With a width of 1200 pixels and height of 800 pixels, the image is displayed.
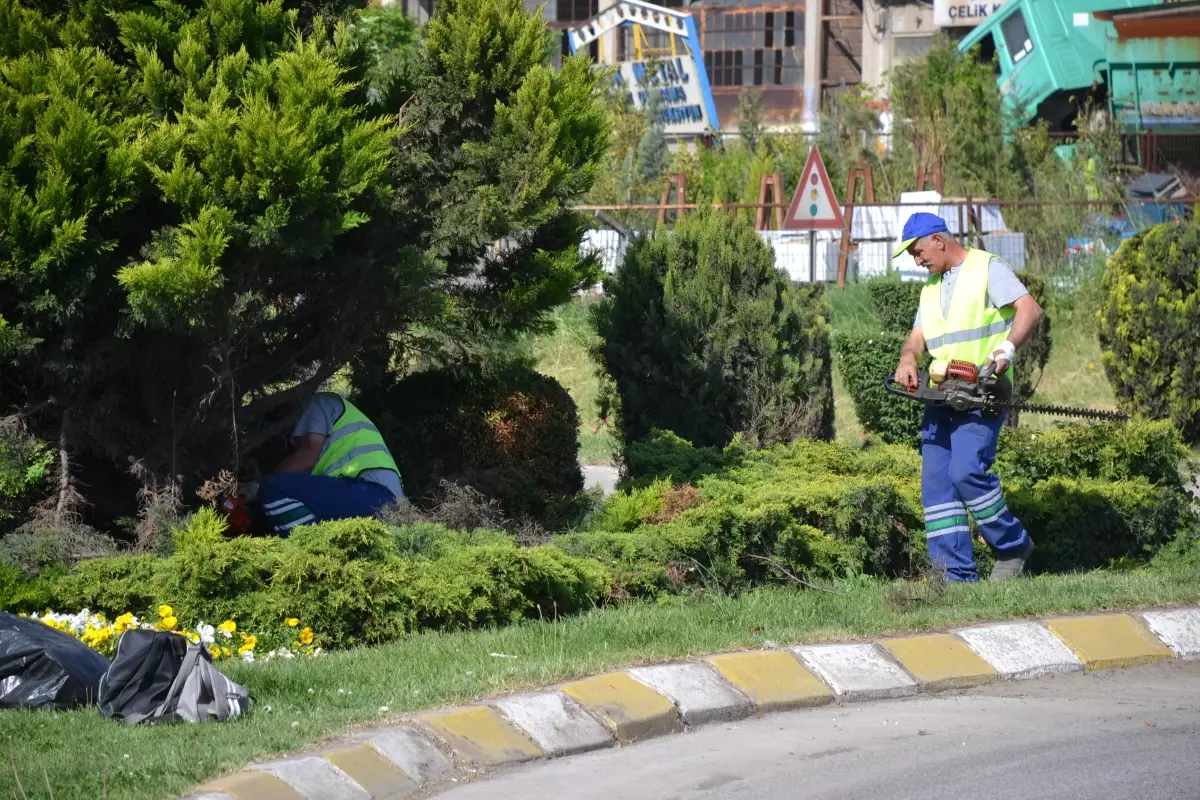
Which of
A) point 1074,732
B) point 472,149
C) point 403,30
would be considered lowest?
point 1074,732

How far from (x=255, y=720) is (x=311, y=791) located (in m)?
0.55

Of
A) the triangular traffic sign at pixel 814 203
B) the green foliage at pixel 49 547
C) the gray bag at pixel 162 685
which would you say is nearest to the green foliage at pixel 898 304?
the triangular traffic sign at pixel 814 203

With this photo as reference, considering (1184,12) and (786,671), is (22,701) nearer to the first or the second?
(786,671)

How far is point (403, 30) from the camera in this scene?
21.2 m

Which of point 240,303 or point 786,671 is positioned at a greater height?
point 240,303

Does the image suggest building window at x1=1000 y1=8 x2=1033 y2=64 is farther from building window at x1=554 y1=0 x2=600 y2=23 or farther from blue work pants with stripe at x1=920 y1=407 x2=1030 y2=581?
blue work pants with stripe at x1=920 y1=407 x2=1030 y2=581

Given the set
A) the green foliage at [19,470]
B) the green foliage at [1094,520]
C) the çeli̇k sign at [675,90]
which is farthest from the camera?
the çeli̇k sign at [675,90]

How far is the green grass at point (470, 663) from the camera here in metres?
4.45

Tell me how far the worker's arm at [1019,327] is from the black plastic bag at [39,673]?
4408mm

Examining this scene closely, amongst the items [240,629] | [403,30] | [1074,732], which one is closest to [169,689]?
[240,629]

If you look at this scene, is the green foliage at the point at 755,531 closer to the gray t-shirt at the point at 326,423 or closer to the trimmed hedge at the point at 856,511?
the trimmed hedge at the point at 856,511

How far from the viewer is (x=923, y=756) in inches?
204

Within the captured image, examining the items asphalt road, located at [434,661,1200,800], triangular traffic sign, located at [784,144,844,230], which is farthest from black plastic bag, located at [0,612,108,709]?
triangular traffic sign, located at [784,144,844,230]

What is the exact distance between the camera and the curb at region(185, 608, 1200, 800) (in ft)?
15.3
